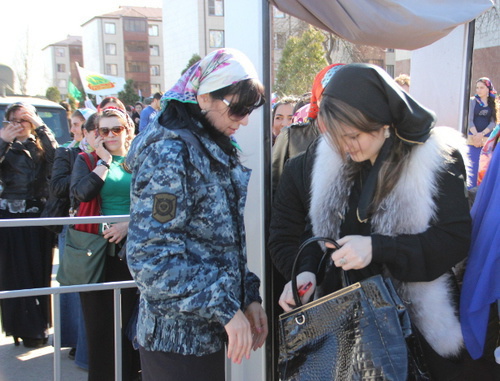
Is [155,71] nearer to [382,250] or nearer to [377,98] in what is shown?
[377,98]

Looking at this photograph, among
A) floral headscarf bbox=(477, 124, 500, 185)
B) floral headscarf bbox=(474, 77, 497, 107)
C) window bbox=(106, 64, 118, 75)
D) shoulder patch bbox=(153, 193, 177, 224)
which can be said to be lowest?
shoulder patch bbox=(153, 193, 177, 224)

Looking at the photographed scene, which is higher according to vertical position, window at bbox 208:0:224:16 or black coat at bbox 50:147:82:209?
window at bbox 208:0:224:16

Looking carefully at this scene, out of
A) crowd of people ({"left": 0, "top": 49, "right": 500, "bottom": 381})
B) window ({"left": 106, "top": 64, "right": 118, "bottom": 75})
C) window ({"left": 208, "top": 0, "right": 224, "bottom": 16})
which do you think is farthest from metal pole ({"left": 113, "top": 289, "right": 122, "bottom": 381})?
window ({"left": 106, "top": 64, "right": 118, "bottom": 75})

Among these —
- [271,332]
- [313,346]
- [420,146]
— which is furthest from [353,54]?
[313,346]

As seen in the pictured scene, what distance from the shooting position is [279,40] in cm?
250

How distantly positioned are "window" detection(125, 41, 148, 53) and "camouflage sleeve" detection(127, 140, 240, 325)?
68.5m

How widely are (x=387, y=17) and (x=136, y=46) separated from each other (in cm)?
6842

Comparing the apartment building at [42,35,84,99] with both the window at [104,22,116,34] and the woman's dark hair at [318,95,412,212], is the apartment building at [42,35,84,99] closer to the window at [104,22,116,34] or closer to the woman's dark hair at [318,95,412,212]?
the window at [104,22,116,34]

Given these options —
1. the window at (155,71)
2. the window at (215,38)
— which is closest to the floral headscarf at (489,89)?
the window at (215,38)

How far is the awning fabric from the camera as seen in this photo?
7.09 ft

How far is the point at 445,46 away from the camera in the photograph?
2770mm

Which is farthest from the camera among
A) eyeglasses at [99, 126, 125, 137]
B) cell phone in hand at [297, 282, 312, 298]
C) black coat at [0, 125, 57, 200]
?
black coat at [0, 125, 57, 200]

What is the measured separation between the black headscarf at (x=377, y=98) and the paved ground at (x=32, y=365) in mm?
3050

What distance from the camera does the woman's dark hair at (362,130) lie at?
1.45 meters
